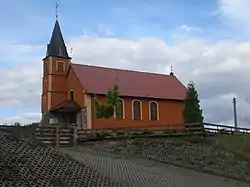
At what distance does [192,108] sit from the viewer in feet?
128

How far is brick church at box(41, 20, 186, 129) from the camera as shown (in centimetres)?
4428

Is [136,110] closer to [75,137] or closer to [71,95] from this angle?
[71,95]

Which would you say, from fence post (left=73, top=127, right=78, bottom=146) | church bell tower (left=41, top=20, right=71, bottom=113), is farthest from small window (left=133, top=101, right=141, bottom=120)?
fence post (left=73, top=127, right=78, bottom=146)

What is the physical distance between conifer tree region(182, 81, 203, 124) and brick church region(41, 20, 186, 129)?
736 centimetres

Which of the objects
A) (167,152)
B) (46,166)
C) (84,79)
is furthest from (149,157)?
(84,79)

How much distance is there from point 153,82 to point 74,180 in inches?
1541

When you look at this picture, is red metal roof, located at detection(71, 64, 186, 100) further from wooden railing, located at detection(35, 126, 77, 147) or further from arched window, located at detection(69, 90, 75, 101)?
wooden railing, located at detection(35, 126, 77, 147)

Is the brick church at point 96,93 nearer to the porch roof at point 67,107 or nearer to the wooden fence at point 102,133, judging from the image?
the porch roof at point 67,107

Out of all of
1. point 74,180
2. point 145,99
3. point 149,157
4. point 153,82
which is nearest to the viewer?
point 74,180

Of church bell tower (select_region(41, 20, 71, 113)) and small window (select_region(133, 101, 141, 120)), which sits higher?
church bell tower (select_region(41, 20, 71, 113))

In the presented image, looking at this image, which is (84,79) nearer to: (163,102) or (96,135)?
(163,102)

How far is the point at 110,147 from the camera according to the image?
86.8 ft

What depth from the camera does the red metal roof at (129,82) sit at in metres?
45.2

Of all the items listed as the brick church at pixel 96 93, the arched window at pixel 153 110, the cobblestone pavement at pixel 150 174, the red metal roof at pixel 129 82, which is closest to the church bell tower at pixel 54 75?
the brick church at pixel 96 93
